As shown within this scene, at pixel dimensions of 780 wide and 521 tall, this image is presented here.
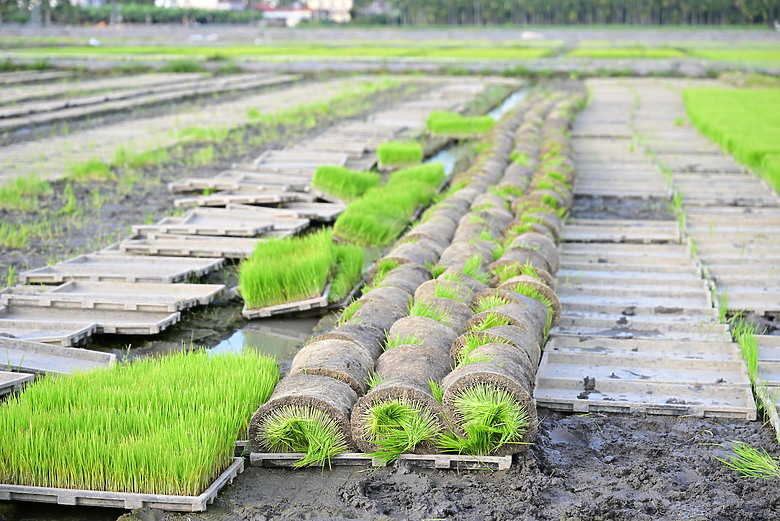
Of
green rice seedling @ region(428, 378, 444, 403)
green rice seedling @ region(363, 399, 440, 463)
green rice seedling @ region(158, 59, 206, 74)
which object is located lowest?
green rice seedling @ region(363, 399, 440, 463)

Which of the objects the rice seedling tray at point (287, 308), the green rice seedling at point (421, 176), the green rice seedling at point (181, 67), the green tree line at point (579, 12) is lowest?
the rice seedling tray at point (287, 308)

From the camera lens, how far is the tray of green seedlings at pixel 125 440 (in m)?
3.26

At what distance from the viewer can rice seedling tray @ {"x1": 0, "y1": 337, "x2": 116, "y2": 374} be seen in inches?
174

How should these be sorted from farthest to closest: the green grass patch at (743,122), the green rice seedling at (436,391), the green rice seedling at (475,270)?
the green grass patch at (743,122), the green rice seedling at (475,270), the green rice seedling at (436,391)

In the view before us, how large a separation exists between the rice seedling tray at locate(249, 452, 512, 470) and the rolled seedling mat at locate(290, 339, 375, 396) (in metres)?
0.33

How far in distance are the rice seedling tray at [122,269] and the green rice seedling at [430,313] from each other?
1.98m

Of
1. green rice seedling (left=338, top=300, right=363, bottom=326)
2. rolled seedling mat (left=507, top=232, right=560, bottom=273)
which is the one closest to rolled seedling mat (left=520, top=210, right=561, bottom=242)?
rolled seedling mat (left=507, top=232, right=560, bottom=273)

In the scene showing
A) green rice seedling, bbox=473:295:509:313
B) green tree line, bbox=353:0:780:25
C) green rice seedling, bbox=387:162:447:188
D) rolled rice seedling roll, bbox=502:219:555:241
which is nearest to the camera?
green rice seedling, bbox=473:295:509:313

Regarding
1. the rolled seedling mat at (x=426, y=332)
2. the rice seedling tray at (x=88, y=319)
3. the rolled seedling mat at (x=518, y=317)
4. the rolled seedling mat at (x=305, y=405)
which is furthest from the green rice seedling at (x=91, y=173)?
the rolled seedling mat at (x=305, y=405)

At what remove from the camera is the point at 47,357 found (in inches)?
181

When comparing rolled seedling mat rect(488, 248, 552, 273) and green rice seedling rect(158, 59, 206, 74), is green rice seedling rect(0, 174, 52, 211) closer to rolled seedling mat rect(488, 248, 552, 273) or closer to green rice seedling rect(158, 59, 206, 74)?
rolled seedling mat rect(488, 248, 552, 273)

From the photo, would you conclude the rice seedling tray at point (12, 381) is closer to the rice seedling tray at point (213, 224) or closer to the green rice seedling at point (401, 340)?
the green rice seedling at point (401, 340)

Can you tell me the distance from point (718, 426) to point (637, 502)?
3.10 feet

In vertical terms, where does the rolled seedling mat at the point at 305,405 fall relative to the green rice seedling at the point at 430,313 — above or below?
below
